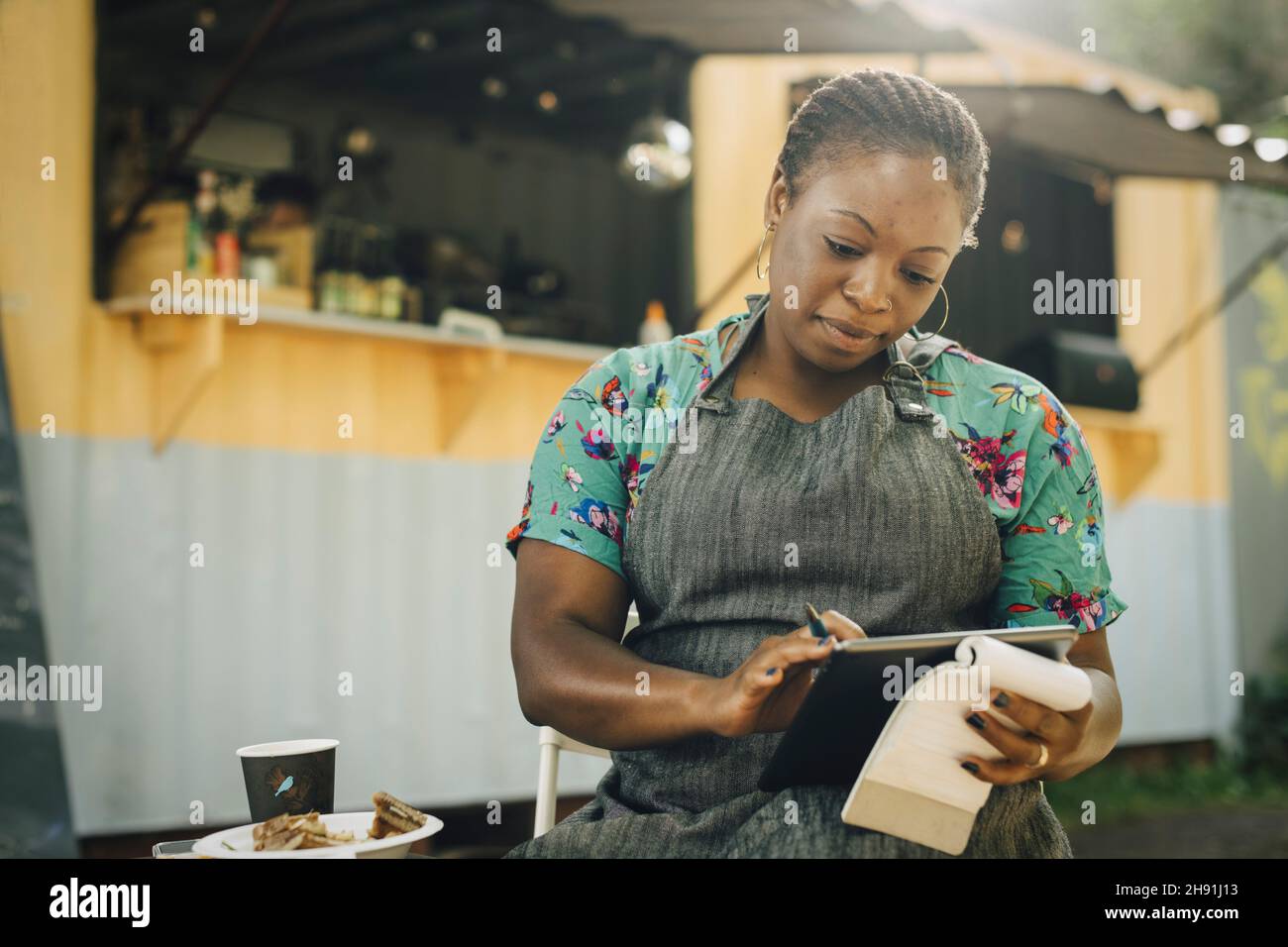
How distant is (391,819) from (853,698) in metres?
0.44

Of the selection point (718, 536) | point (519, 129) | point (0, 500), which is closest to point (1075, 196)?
point (519, 129)

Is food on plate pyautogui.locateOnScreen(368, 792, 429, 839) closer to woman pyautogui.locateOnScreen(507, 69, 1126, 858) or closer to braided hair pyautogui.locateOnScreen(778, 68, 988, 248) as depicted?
woman pyautogui.locateOnScreen(507, 69, 1126, 858)

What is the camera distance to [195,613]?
135 inches

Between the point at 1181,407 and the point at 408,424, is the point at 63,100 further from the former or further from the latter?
the point at 1181,407

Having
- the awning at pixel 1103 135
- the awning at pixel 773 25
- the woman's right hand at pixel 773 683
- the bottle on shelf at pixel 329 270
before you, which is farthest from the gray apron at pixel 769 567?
the awning at pixel 1103 135

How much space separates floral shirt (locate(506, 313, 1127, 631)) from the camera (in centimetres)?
137

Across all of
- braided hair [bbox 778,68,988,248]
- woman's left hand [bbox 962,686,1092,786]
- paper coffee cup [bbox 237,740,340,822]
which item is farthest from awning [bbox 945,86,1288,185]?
paper coffee cup [bbox 237,740,340,822]

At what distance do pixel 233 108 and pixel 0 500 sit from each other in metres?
1.74

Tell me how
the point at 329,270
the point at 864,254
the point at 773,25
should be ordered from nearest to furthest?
the point at 864,254, the point at 773,25, the point at 329,270

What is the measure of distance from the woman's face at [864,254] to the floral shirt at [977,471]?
0.11 m

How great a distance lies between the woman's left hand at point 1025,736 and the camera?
106 centimetres

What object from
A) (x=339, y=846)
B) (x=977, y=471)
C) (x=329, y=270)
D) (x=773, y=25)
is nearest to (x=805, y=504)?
(x=977, y=471)

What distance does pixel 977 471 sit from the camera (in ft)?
4.59

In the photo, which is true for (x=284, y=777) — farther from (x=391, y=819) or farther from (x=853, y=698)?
(x=853, y=698)
